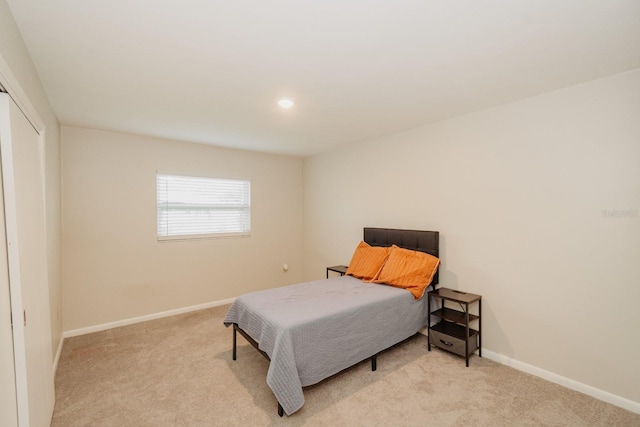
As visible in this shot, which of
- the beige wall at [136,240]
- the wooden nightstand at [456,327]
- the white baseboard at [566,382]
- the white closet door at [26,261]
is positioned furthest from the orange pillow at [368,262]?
the white closet door at [26,261]

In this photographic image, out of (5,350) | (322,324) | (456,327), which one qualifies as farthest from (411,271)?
(5,350)

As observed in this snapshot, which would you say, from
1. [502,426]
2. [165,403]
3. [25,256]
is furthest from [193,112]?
[502,426]

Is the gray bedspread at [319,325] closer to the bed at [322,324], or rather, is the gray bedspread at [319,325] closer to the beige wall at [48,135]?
the bed at [322,324]

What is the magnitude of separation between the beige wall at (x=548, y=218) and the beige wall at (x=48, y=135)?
10.9 ft

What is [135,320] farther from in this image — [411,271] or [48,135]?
[411,271]

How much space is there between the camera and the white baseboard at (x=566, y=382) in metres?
2.08

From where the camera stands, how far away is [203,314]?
402cm

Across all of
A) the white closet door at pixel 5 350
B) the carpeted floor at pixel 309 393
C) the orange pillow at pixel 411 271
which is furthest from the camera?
the orange pillow at pixel 411 271

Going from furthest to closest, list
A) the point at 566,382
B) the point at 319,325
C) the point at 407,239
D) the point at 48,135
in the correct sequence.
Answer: the point at 407,239 < the point at 48,135 < the point at 566,382 < the point at 319,325

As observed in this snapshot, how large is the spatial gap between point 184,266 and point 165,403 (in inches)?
85.2

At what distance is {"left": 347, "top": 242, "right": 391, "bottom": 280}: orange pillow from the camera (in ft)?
10.9

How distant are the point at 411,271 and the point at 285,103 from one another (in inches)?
81.4

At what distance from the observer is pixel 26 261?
63.7 inches

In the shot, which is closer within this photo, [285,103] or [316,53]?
[316,53]
